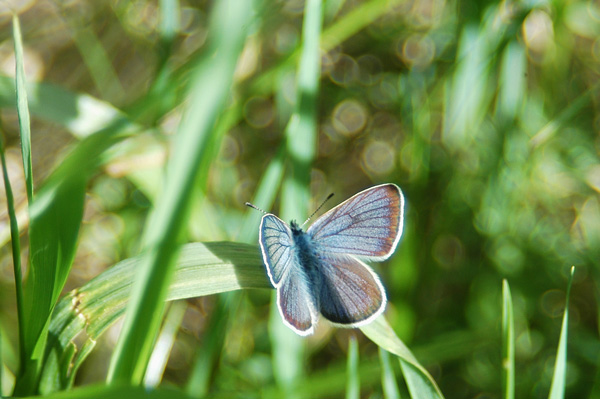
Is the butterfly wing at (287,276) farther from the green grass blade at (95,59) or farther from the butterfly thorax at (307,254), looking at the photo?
the green grass blade at (95,59)

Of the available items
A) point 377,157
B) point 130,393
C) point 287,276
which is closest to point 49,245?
point 130,393

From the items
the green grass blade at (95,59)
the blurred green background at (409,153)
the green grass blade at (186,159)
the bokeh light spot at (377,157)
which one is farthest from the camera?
the bokeh light spot at (377,157)

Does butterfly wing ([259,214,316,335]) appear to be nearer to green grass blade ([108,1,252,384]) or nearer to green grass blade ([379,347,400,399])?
green grass blade ([379,347,400,399])

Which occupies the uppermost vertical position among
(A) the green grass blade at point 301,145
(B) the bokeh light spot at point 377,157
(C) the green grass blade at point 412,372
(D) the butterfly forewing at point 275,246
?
(B) the bokeh light spot at point 377,157

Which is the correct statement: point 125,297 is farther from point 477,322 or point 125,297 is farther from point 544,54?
point 544,54

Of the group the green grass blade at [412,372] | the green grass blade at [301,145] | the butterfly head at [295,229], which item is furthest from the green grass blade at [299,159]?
the green grass blade at [412,372]

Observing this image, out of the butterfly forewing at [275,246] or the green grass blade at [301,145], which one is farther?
the green grass blade at [301,145]

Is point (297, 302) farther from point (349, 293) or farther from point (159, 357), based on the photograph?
point (159, 357)
